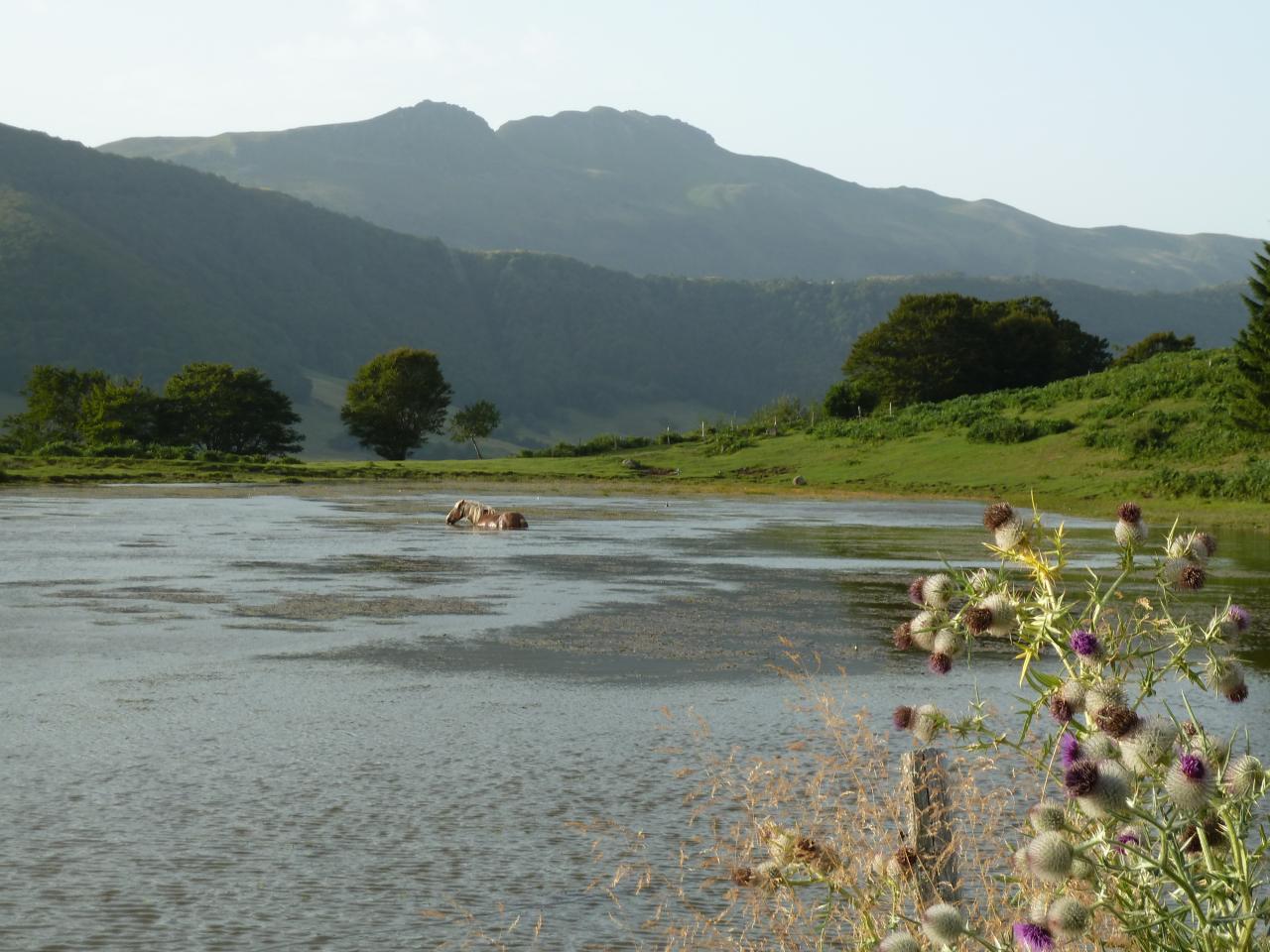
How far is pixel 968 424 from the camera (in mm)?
78375

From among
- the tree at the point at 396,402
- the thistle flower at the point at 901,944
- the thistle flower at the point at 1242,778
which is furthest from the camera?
the tree at the point at 396,402

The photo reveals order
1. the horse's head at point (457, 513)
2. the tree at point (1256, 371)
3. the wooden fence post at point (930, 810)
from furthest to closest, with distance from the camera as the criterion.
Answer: the tree at point (1256, 371) → the horse's head at point (457, 513) → the wooden fence post at point (930, 810)

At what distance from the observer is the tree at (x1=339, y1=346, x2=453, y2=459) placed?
11456 centimetres

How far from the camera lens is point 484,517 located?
4322 centimetres

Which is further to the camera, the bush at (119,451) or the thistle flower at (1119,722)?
the bush at (119,451)

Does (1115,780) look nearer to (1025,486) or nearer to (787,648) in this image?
(787,648)

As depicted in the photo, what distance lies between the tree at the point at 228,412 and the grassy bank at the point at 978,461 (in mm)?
14741

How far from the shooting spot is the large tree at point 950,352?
101 metres

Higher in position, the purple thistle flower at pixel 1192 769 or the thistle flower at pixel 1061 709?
the thistle flower at pixel 1061 709

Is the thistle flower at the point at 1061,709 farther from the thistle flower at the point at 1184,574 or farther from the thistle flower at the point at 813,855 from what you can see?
the thistle flower at the point at 813,855

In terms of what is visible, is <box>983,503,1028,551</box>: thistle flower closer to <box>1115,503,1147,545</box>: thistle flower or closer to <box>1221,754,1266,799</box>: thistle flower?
<box>1115,503,1147,545</box>: thistle flower

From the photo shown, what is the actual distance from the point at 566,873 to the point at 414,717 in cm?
498

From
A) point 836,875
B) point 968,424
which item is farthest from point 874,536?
point 968,424

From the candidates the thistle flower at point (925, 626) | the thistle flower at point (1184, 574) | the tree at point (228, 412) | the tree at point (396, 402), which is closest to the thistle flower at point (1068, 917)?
the thistle flower at point (925, 626)
